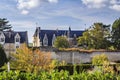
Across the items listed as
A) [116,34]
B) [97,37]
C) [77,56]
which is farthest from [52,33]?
[77,56]

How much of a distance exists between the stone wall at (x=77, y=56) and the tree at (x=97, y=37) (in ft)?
27.8

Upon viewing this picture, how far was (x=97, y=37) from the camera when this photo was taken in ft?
197

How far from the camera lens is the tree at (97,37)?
198 ft

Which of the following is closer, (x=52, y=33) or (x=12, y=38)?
(x=12, y=38)

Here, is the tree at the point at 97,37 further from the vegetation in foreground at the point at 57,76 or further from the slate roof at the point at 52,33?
the vegetation in foreground at the point at 57,76

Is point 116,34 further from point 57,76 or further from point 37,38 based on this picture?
point 57,76

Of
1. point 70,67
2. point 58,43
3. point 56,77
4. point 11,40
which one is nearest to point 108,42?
point 58,43

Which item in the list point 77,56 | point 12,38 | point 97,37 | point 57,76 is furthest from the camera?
point 12,38

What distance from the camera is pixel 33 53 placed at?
139 feet

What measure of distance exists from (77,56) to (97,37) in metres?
9.77

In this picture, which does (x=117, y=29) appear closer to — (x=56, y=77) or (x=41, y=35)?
(x=41, y=35)

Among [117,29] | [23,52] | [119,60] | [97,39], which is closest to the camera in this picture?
[23,52]

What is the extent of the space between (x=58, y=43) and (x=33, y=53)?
80.5 ft

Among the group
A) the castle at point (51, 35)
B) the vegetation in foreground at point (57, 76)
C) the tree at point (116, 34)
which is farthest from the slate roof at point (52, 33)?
the vegetation in foreground at point (57, 76)
